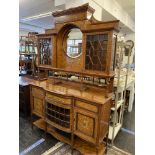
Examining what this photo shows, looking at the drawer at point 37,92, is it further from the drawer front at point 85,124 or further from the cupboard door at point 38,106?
the drawer front at point 85,124

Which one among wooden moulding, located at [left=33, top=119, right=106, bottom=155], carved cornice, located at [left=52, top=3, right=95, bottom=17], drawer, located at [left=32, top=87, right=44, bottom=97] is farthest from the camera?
drawer, located at [left=32, top=87, right=44, bottom=97]

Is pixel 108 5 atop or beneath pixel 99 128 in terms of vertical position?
atop

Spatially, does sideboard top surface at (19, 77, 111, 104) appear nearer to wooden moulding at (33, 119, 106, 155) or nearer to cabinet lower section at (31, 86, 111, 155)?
cabinet lower section at (31, 86, 111, 155)

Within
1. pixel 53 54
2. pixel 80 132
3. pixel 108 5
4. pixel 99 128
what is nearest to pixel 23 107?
pixel 53 54

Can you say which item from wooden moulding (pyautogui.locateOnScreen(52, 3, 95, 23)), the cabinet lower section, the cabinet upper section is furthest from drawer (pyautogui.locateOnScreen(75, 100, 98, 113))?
wooden moulding (pyautogui.locateOnScreen(52, 3, 95, 23))

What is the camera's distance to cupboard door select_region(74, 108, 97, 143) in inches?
65.7

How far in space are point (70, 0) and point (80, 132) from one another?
7.68ft

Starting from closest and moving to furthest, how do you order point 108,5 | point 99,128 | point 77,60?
point 99,128, point 77,60, point 108,5

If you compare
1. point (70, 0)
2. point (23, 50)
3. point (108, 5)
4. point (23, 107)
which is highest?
point (108, 5)

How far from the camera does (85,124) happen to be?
175 centimetres
